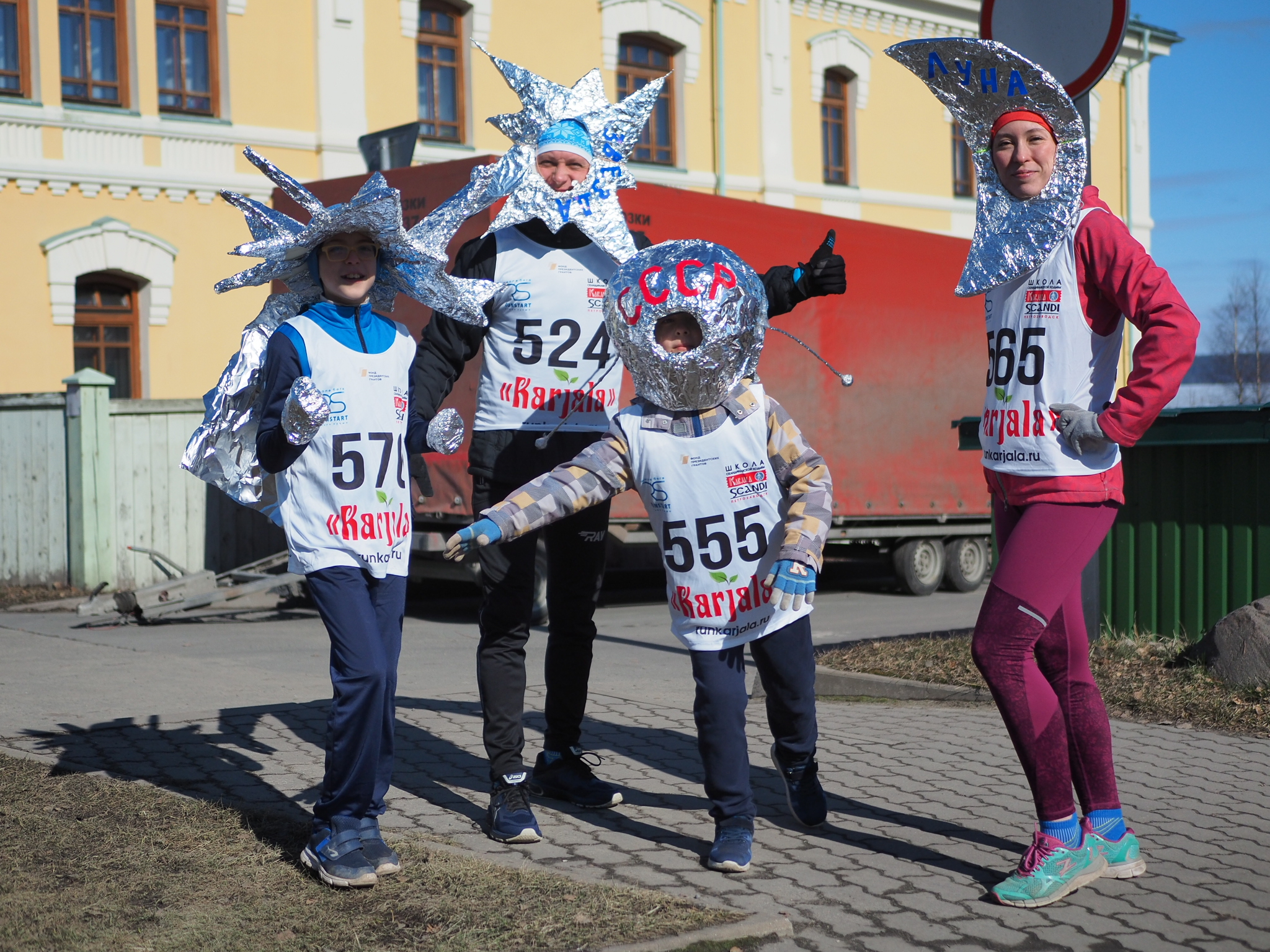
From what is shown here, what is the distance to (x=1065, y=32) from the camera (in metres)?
6.17

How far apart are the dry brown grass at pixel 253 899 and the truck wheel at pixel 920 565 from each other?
33.3 ft

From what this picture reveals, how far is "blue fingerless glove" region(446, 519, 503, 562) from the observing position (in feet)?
13.1

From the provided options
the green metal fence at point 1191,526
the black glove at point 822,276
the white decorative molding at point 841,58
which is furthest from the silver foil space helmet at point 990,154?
the white decorative molding at point 841,58

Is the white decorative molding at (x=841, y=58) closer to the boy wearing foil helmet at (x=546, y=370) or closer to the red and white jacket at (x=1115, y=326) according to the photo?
the boy wearing foil helmet at (x=546, y=370)

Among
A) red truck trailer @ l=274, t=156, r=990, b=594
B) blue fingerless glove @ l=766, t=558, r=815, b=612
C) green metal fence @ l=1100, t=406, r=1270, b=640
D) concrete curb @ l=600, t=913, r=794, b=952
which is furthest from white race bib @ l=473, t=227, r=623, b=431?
red truck trailer @ l=274, t=156, r=990, b=594

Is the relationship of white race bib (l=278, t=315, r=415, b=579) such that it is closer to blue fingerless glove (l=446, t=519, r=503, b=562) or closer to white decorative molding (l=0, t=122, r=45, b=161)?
blue fingerless glove (l=446, t=519, r=503, b=562)

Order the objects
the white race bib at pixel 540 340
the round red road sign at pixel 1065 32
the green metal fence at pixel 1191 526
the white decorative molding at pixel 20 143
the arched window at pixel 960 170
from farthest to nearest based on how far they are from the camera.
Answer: the arched window at pixel 960 170, the white decorative molding at pixel 20 143, the green metal fence at pixel 1191 526, the round red road sign at pixel 1065 32, the white race bib at pixel 540 340

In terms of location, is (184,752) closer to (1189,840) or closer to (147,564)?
(1189,840)

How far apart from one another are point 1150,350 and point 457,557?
2.00 m

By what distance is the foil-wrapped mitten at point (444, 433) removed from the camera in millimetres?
4281

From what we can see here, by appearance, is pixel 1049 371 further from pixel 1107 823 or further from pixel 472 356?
pixel 472 356

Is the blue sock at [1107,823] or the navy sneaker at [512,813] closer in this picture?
the blue sock at [1107,823]

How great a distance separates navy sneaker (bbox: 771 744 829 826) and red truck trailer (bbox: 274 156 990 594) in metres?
6.20

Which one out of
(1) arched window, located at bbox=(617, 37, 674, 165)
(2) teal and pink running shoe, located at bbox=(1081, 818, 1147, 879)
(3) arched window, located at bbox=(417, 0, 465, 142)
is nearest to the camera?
(2) teal and pink running shoe, located at bbox=(1081, 818, 1147, 879)
